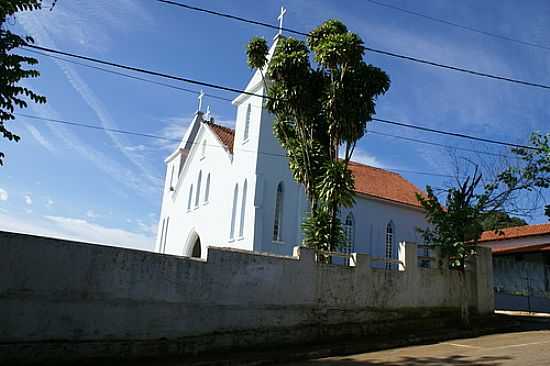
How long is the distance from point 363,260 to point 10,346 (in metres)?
9.22

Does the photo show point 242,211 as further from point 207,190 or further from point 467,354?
point 467,354

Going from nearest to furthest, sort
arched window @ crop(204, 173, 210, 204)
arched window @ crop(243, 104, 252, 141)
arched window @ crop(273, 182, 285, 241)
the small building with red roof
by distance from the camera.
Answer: arched window @ crop(273, 182, 285, 241) < the small building with red roof < arched window @ crop(243, 104, 252, 141) < arched window @ crop(204, 173, 210, 204)

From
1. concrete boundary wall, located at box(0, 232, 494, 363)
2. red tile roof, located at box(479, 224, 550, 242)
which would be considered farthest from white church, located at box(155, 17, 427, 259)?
concrete boundary wall, located at box(0, 232, 494, 363)

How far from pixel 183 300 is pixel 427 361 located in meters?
5.66

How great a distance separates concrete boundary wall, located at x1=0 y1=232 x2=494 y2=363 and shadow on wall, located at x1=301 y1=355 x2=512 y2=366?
2.05 meters

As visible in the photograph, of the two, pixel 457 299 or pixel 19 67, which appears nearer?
pixel 19 67

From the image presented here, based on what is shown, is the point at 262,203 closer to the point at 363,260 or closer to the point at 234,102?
the point at 234,102

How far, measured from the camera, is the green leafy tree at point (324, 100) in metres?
15.5

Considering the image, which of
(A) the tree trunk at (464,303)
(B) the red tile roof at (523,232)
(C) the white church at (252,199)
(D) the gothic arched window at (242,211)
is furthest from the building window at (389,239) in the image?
(A) the tree trunk at (464,303)

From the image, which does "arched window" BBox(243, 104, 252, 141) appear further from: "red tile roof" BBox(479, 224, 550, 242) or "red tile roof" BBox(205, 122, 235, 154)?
"red tile roof" BBox(479, 224, 550, 242)

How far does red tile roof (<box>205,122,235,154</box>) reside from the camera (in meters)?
26.3

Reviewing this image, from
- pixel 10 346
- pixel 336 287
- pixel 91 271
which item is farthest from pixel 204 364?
pixel 336 287

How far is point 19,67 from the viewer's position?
8.21m

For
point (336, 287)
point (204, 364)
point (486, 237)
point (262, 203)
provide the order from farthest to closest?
point (486, 237) < point (262, 203) < point (336, 287) < point (204, 364)
